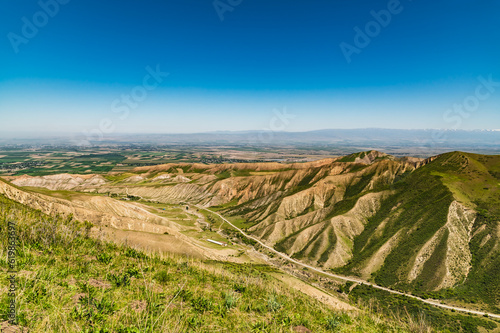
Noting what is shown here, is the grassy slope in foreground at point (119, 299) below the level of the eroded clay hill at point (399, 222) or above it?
above

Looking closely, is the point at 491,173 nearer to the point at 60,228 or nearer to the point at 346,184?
the point at 346,184

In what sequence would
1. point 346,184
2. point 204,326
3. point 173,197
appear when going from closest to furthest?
point 204,326 → point 346,184 → point 173,197

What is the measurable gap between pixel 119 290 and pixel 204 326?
3.86 metres

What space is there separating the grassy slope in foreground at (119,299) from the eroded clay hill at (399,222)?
5723 cm

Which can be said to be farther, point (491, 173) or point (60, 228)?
point (491, 173)

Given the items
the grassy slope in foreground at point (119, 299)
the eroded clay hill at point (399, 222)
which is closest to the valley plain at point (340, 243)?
the grassy slope in foreground at point (119, 299)

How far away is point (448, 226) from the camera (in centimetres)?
5728

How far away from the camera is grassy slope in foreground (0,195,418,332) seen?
5.54m

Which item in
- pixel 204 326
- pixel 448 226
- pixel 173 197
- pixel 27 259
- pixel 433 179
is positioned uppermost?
pixel 27 259

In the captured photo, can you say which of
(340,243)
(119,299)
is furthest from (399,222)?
(119,299)

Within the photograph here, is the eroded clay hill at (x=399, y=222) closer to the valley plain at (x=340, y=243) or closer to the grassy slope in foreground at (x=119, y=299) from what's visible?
the valley plain at (x=340, y=243)

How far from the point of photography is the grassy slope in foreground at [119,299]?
18.2ft

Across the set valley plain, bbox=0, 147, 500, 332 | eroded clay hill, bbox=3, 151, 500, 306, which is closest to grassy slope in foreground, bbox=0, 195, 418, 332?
valley plain, bbox=0, 147, 500, 332

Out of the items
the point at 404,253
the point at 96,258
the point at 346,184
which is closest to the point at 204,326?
the point at 96,258
